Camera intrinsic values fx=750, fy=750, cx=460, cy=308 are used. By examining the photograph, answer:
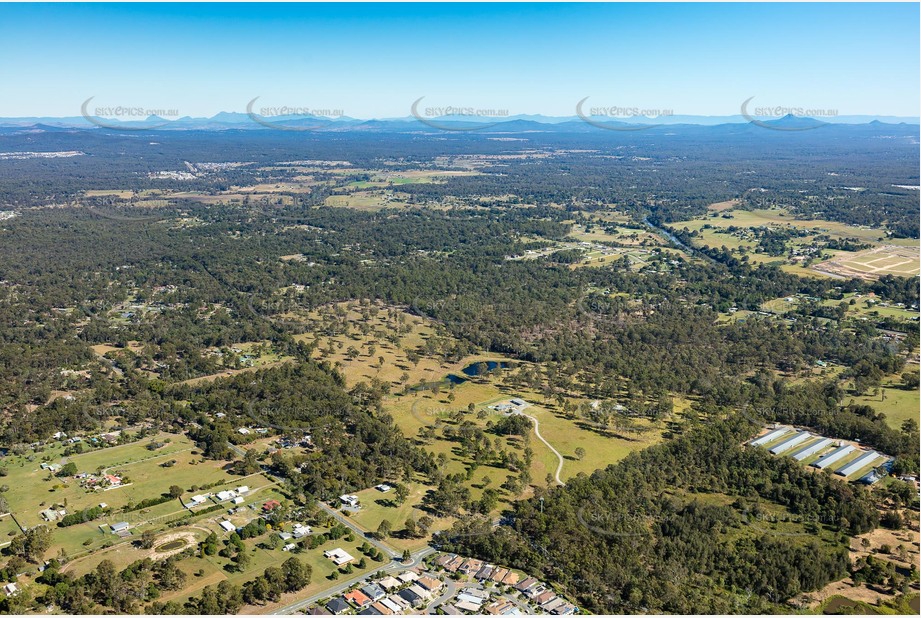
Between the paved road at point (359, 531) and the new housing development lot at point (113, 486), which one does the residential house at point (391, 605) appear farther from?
the new housing development lot at point (113, 486)

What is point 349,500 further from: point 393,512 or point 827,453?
point 827,453

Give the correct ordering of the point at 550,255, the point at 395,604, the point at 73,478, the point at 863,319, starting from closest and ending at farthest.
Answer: the point at 395,604, the point at 73,478, the point at 863,319, the point at 550,255

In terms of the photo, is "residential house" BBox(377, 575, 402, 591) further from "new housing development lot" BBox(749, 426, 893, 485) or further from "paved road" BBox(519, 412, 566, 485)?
"new housing development lot" BBox(749, 426, 893, 485)

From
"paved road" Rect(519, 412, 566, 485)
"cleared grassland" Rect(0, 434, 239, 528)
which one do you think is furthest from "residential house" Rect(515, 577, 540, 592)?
"cleared grassland" Rect(0, 434, 239, 528)

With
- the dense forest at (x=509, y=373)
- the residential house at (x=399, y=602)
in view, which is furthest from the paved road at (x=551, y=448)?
the residential house at (x=399, y=602)

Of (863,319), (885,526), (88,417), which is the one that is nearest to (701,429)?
(885,526)

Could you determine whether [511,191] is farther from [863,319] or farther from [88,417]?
[88,417]
